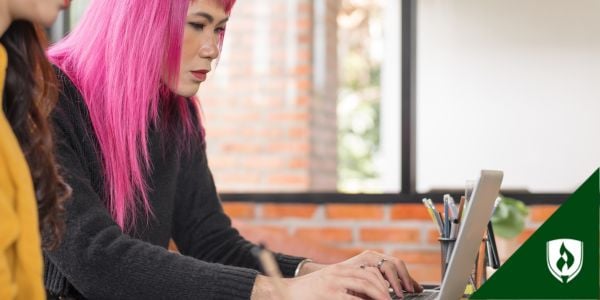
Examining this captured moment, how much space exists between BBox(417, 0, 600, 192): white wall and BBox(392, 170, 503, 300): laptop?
2298 millimetres

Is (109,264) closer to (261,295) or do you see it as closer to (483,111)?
(261,295)

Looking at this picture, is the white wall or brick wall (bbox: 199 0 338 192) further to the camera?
brick wall (bbox: 199 0 338 192)

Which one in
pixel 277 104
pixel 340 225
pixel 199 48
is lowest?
pixel 340 225

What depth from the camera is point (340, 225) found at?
3.69 meters

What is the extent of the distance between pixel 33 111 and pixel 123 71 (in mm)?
430

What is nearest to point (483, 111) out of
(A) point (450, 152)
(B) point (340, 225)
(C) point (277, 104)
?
(A) point (450, 152)

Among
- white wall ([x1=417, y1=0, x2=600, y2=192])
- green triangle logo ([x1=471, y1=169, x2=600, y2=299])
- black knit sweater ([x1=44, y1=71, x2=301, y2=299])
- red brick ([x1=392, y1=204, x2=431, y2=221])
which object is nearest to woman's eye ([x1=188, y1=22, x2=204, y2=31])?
black knit sweater ([x1=44, y1=71, x2=301, y2=299])

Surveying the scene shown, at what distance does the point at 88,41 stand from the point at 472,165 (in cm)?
233

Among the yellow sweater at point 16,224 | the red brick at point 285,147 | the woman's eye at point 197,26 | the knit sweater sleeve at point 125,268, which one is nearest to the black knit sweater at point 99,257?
the knit sweater sleeve at point 125,268

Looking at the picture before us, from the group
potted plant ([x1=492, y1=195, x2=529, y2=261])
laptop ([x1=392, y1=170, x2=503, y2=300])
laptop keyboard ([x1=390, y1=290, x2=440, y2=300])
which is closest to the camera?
laptop ([x1=392, y1=170, x2=503, y2=300])

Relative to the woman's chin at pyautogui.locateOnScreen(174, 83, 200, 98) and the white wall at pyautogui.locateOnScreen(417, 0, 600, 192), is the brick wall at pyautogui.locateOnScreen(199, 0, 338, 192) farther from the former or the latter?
the woman's chin at pyautogui.locateOnScreen(174, 83, 200, 98)

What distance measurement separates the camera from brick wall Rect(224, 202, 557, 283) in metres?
3.63

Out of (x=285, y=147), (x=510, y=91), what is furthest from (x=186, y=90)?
(x=285, y=147)

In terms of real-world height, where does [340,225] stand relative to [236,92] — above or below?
below
